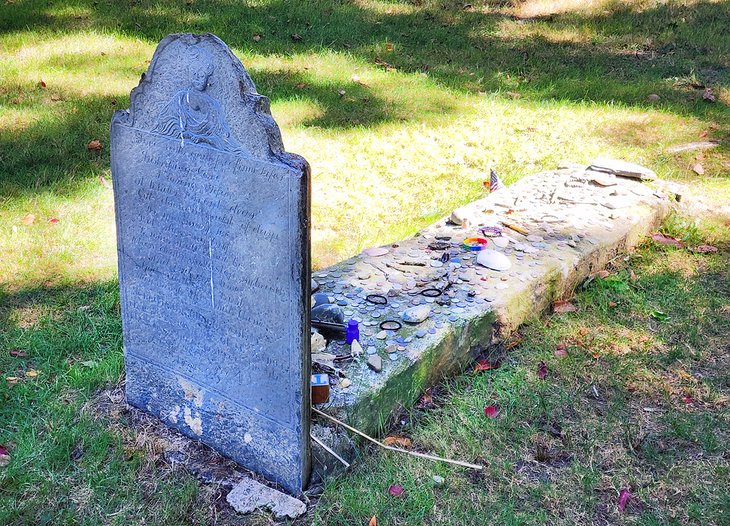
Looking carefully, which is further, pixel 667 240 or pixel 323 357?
pixel 667 240

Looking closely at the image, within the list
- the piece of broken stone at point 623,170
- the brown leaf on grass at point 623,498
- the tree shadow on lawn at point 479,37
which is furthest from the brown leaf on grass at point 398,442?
the tree shadow on lawn at point 479,37

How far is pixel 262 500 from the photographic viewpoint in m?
2.69

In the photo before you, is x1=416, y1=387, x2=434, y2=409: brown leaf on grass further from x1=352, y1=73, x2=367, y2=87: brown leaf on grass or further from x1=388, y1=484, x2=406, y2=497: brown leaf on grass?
x1=352, y1=73, x2=367, y2=87: brown leaf on grass

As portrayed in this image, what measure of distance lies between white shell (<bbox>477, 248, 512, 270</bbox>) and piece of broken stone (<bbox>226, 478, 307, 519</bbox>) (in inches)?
67.0

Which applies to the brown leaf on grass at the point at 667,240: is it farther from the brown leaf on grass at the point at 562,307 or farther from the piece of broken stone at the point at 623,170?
the brown leaf on grass at the point at 562,307

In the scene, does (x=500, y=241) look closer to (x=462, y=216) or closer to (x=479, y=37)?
(x=462, y=216)

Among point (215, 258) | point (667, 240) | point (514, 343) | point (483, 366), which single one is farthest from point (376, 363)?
point (667, 240)

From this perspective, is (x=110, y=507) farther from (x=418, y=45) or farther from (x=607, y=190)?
(x=418, y=45)

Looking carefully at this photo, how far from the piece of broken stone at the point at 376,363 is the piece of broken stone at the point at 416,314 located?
34 centimetres

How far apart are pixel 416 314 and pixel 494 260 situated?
29.3 inches

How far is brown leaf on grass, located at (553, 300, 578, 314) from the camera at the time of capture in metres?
4.00

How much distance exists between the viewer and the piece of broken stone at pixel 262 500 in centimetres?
265

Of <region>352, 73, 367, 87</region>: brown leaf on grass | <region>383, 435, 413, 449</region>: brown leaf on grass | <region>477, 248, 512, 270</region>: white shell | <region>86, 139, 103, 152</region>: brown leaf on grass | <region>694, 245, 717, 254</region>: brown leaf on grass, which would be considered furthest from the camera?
<region>352, 73, 367, 87</region>: brown leaf on grass

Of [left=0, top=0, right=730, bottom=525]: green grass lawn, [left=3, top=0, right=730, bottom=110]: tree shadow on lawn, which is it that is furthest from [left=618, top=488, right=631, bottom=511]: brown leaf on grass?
[left=3, top=0, right=730, bottom=110]: tree shadow on lawn
